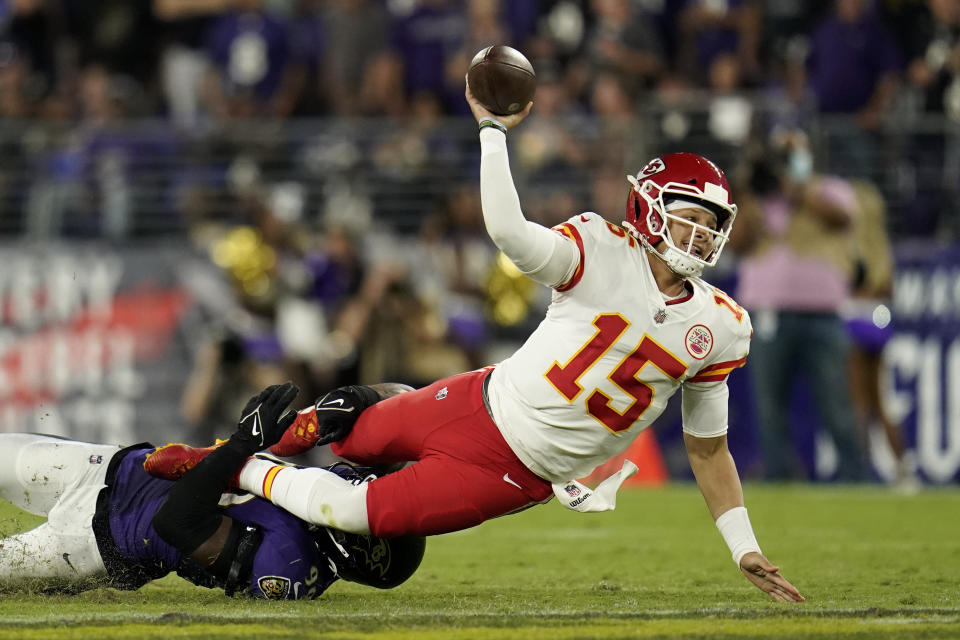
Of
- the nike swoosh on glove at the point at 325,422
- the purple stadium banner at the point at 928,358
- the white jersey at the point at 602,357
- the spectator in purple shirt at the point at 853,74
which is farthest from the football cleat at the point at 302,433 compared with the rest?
the spectator in purple shirt at the point at 853,74

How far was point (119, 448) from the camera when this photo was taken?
5191 millimetres

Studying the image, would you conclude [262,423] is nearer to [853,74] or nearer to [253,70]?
[853,74]

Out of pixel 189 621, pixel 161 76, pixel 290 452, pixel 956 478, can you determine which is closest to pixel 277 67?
pixel 161 76

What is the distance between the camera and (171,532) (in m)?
4.83

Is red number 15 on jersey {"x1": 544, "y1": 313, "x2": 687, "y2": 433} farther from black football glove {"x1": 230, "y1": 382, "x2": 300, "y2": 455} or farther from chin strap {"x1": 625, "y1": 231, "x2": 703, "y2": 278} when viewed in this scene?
black football glove {"x1": 230, "y1": 382, "x2": 300, "y2": 455}

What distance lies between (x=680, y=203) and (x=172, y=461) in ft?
6.16

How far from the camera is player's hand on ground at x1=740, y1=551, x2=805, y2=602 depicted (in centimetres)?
488

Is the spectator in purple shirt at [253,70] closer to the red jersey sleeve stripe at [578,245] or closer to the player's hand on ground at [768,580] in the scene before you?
the red jersey sleeve stripe at [578,245]

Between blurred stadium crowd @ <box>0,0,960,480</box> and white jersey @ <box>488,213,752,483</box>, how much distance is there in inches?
205

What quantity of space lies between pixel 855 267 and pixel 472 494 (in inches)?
232

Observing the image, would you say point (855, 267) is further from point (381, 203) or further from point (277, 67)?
point (277, 67)

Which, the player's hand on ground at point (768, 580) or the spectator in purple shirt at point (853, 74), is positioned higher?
the spectator in purple shirt at point (853, 74)

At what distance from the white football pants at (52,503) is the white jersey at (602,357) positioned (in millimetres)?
1391

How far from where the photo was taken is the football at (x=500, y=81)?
4676 millimetres
